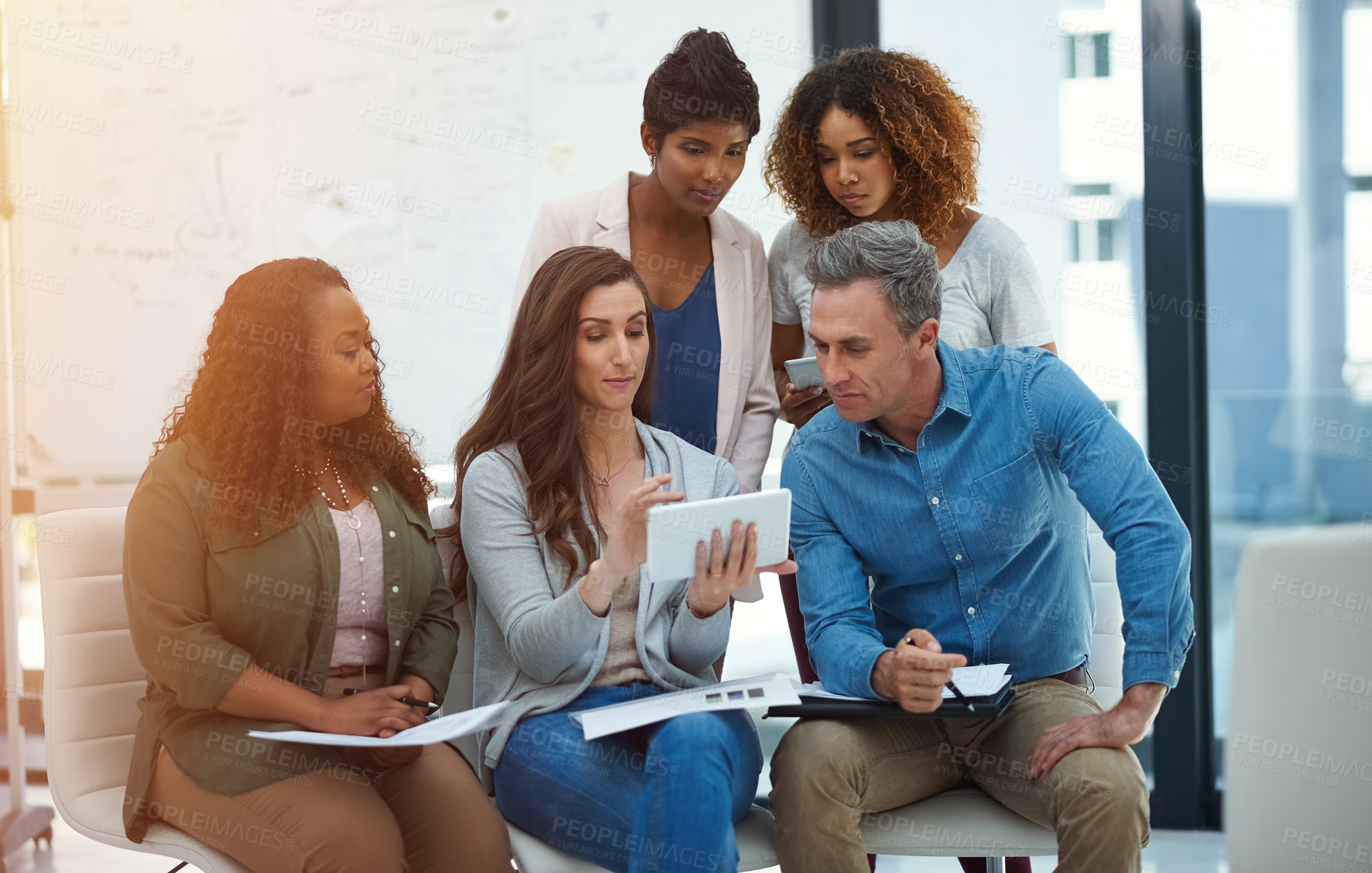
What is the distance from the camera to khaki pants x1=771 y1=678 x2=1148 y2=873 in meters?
1.72

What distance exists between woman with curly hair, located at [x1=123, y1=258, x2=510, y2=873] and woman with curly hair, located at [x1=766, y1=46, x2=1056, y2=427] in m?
0.94

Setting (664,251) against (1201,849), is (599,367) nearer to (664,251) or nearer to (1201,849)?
(664,251)

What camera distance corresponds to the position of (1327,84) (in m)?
3.24

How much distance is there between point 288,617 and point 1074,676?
142 centimetres

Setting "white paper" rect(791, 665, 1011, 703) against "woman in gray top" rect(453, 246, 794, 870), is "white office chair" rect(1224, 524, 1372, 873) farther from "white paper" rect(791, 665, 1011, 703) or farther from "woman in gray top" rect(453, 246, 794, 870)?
"woman in gray top" rect(453, 246, 794, 870)

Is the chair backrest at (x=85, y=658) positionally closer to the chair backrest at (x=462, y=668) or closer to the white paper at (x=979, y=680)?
the chair backrest at (x=462, y=668)

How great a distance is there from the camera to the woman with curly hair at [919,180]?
2430 mm

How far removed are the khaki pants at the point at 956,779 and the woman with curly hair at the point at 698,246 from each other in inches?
30.4

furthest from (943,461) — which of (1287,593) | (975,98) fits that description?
(975,98)

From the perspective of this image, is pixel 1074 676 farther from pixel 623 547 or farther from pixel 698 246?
pixel 698 246

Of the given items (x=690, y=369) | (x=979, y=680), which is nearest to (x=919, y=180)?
(x=690, y=369)

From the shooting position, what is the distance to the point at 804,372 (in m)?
2.27

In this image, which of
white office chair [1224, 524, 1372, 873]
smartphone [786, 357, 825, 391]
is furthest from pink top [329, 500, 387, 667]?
white office chair [1224, 524, 1372, 873]

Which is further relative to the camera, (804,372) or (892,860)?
(892,860)
